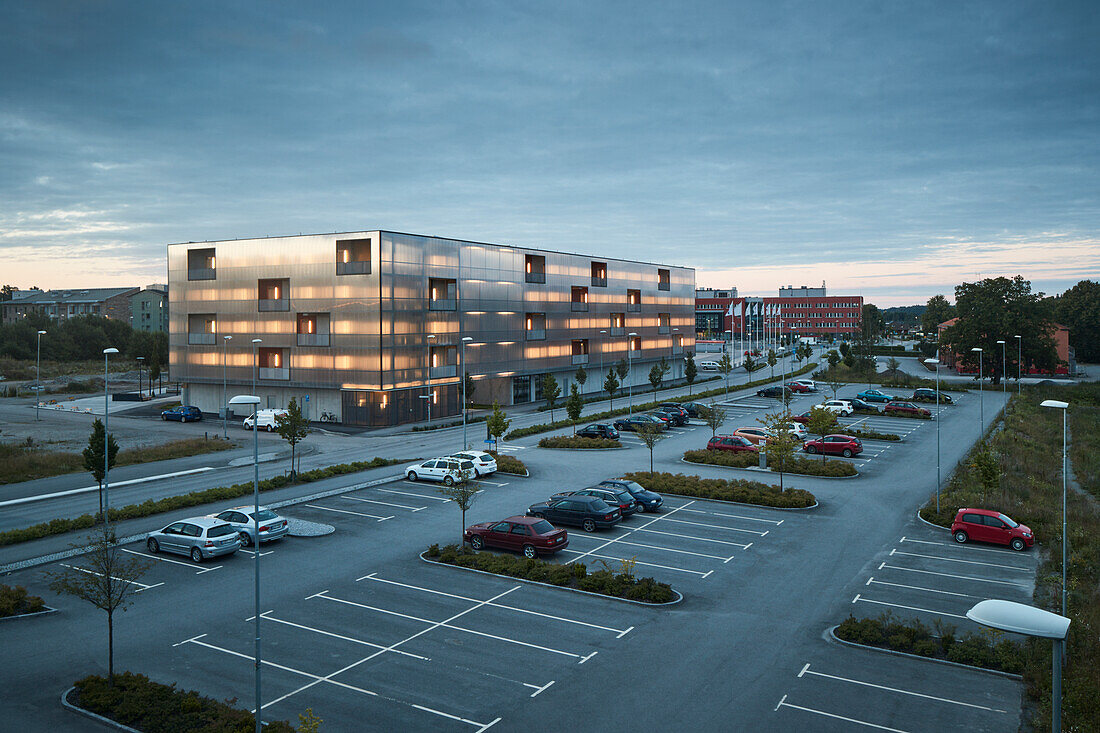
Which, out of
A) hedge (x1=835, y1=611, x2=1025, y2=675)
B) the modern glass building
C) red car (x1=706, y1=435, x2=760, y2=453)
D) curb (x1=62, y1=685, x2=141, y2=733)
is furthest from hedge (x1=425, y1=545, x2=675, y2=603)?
the modern glass building

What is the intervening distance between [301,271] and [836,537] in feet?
166

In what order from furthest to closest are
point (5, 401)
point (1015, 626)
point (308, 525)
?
point (5, 401) < point (308, 525) < point (1015, 626)

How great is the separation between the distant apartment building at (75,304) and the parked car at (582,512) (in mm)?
172023

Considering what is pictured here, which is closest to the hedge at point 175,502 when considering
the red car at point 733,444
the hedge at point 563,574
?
the hedge at point 563,574

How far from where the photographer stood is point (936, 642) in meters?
18.3

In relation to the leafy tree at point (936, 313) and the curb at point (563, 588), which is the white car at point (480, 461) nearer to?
the curb at point (563, 588)

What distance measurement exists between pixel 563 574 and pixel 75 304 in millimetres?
193987

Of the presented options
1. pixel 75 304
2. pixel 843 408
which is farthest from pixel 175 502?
pixel 75 304

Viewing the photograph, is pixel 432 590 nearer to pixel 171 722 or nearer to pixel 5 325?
pixel 171 722

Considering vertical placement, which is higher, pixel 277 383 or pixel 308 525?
pixel 277 383

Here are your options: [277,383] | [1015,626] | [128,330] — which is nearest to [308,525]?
[1015,626]

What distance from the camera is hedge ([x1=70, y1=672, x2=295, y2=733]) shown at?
1405 cm

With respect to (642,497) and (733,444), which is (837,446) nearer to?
(733,444)

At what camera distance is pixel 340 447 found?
2014 inches
